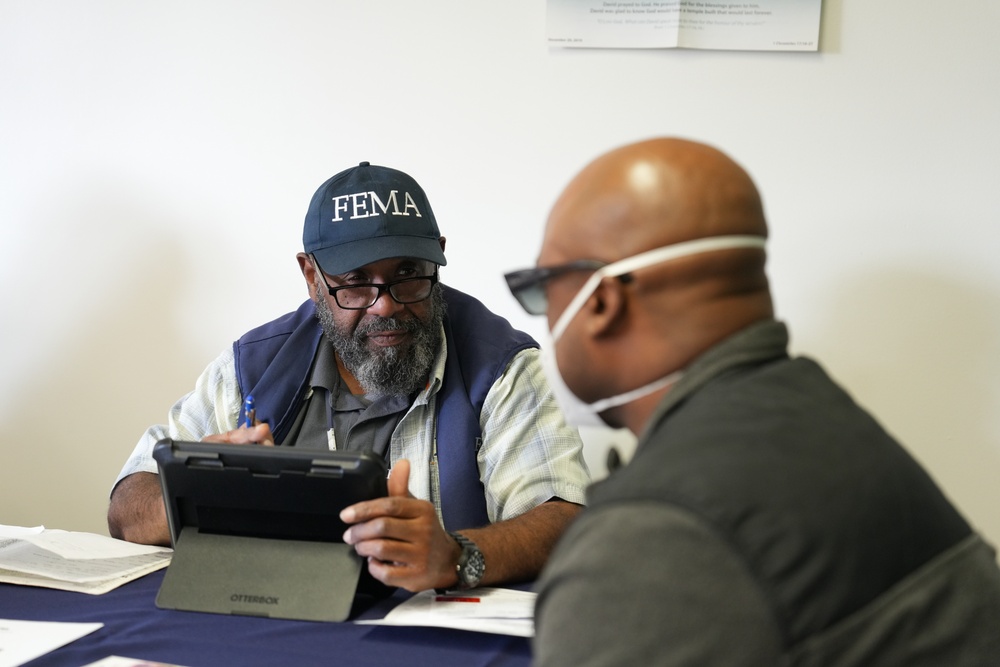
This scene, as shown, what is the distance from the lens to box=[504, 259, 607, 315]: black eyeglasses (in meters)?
1.06

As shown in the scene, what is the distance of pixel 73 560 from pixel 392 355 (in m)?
0.75

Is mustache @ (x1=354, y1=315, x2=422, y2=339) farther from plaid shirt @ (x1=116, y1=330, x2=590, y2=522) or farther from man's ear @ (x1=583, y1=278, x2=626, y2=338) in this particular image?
man's ear @ (x1=583, y1=278, x2=626, y2=338)

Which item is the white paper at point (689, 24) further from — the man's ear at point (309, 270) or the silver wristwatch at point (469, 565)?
the silver wristwatch at point (469, 565)

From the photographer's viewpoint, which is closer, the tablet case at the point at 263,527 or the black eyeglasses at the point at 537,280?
the black eyeglasses at the point at 537,280

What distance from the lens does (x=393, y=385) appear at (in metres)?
2.08

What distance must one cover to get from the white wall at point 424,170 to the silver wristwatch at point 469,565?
944 mm

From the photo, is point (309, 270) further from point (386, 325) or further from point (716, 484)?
point (716, 484)

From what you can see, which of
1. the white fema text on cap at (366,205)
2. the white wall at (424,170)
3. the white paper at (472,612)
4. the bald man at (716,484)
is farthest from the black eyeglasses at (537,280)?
the white wall at (424,170)

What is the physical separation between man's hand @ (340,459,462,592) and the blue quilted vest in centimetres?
46

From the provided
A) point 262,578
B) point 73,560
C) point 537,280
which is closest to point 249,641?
point 262,578

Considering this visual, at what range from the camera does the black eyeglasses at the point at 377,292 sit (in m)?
2.08

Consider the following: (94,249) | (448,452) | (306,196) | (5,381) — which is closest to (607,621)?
(448,452)

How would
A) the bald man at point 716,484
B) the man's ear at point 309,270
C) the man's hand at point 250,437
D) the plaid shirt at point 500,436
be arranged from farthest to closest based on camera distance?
1. the man's ear at point 309,270
2. the plaid shirt at point 500,436
3. the man's hand at point 250,437
4. the bald man at point 716,484

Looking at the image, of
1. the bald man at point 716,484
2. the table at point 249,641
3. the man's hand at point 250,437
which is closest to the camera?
the bald man at point 716,484
